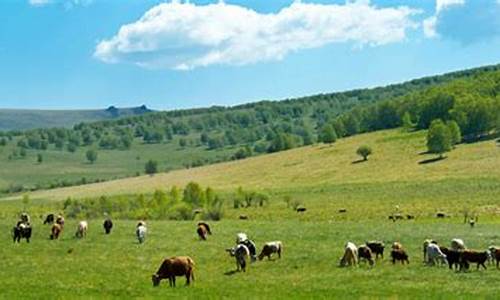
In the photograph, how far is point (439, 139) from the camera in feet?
468

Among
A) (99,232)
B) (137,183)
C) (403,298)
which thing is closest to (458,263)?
(403,298)

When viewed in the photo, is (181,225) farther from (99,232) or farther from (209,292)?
(209,292)

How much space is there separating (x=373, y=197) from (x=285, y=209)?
16.6 m

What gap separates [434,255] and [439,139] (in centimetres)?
11258

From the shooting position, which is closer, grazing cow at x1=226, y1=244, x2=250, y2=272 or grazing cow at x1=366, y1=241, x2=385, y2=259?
grazing cow at x1=226, y1=244, x2=250, y2=272

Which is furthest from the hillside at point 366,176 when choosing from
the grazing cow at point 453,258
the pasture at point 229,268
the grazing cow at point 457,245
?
the grazing cow at point 453,258

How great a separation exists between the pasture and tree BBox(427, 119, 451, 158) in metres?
92.6

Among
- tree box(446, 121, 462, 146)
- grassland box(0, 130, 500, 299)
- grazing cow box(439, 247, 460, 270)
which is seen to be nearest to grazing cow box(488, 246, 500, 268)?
grassland box(0, 130, 500, 299)

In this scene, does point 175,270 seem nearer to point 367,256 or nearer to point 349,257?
point 349,257

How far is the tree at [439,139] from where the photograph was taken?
5595 inches

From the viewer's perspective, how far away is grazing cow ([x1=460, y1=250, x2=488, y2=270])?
108ft

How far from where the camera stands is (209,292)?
27.7 meters

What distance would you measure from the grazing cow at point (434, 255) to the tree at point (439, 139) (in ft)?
366

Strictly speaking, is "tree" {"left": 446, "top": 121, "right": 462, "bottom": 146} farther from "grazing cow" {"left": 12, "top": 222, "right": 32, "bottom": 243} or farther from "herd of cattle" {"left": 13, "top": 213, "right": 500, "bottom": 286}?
"grazing cow" {"left": 12, "top": 222, "right": 32, "bottom": 243}
